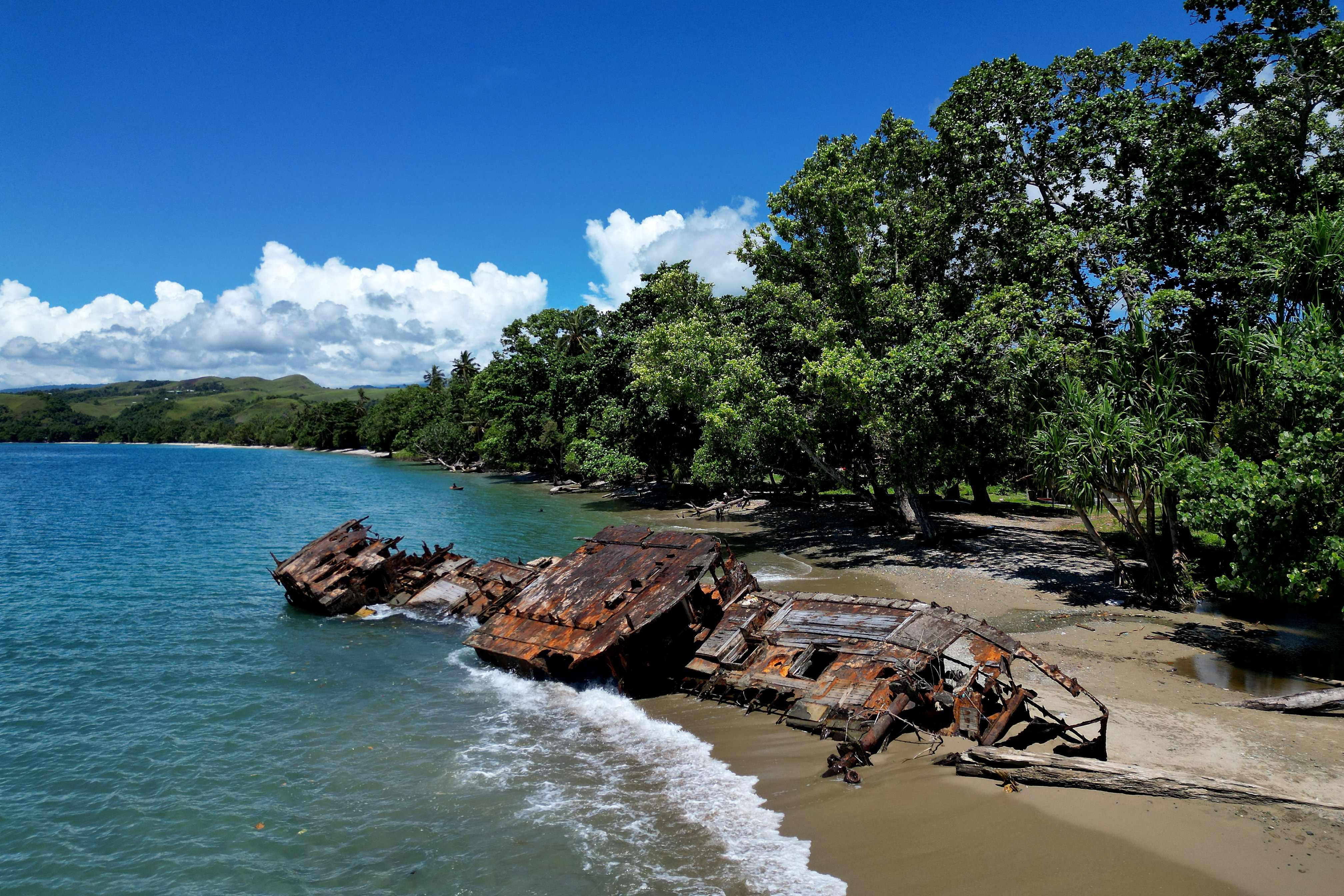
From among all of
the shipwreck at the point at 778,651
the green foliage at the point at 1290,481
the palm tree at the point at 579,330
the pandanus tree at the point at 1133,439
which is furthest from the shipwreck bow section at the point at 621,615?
the palm tree at the point at 579,330

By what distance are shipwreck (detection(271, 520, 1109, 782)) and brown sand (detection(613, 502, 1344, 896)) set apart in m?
0.50

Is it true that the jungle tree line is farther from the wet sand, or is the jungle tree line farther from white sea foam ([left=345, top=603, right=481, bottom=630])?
white sea foam ([left=345, top=603, right=481, bottom=630])

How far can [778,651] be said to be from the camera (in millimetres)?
11523

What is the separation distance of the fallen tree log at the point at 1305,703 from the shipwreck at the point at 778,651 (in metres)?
2.22

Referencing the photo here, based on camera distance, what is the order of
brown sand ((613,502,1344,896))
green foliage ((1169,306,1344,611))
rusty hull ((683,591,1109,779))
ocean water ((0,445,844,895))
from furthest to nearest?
green foliage ((1169,306,1344,611)) < rusty hull ((683,591,1109,779)) < ocean water ((0,445,844,895)) < brown sand ((613,502,1344,896))

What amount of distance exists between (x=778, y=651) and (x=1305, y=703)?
743 cm

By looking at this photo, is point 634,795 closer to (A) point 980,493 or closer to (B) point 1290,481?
(B) point 1290,481

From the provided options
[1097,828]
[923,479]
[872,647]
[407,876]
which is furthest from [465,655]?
[923,479]

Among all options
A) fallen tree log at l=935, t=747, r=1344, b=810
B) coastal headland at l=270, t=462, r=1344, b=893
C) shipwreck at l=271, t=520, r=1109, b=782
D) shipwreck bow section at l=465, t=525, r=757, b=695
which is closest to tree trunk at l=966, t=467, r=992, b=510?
coastal headland at l=270, t=462, r=1344, b=893

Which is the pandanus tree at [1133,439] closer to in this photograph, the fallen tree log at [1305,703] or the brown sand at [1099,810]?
the brown sand at [1099,810]

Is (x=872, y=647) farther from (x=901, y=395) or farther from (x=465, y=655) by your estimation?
(x=901, y=395)

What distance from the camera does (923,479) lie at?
23578 millimetres

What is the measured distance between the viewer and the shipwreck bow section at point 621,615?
12.3 m

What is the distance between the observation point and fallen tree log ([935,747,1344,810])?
23.6 feet
